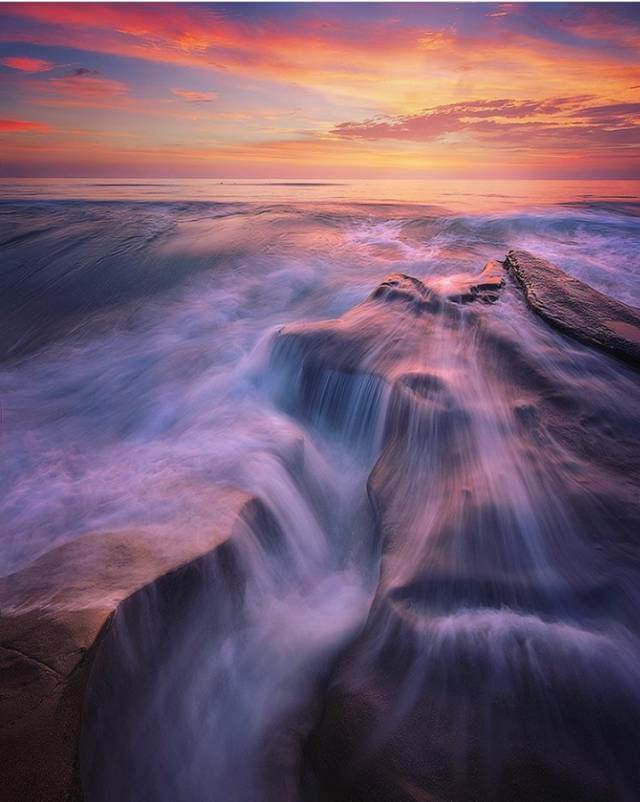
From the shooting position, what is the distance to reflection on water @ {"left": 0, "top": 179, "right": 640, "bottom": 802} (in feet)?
7.39

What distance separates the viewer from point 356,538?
3965mm

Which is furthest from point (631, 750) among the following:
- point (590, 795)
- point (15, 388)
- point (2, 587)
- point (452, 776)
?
point (15, 388)

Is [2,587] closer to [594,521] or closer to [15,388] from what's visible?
[594,521]

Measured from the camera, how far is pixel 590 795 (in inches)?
78.1

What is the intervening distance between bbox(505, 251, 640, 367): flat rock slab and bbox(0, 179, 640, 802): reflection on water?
0.23m

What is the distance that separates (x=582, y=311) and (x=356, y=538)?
468cm

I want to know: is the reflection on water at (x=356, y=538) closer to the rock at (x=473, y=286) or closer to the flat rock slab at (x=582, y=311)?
the flat rock slab at (x=582, y=311)

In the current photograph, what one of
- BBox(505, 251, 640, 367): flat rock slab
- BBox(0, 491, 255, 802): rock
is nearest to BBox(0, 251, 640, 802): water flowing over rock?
BBox(0, 491, 255, 802): rock

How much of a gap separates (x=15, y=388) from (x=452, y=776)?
23.6 feet

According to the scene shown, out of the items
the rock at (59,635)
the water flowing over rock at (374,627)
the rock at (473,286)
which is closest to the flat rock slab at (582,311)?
the rock at (473,286)

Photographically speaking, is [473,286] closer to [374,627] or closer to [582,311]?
[582,311]

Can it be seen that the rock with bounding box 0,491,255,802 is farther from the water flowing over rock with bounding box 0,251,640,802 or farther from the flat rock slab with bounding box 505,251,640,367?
the flat rock slab with bounding box 505,251,640,367

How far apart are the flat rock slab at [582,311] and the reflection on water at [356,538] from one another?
0.23 metres

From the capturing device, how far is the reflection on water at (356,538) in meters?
2.25
